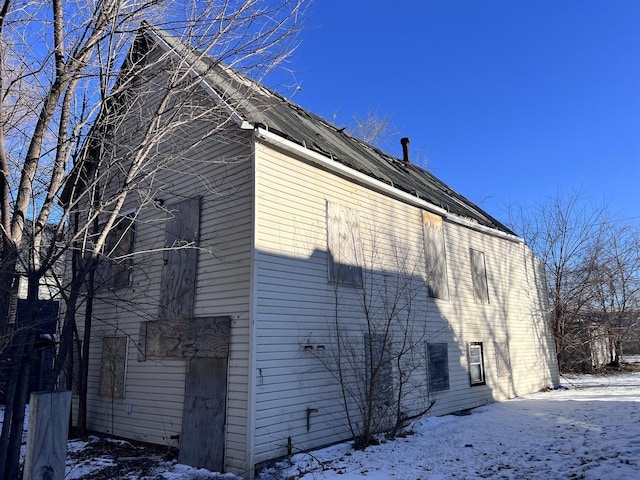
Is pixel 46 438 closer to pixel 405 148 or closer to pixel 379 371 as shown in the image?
pixel 379 371

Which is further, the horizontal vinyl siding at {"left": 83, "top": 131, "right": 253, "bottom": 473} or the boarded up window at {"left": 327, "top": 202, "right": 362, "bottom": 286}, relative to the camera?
the boarded up window at {"left": 327, "top": 202, "right": 362, "bottom": 286}

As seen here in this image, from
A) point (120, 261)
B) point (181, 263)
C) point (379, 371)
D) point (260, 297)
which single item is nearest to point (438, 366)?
point (379, 371)

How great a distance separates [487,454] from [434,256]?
17.7ft

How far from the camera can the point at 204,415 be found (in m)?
7.48

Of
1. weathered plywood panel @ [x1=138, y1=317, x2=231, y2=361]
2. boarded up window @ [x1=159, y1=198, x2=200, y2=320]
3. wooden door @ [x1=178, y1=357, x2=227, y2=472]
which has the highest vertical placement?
boarded up window @ [x1=159, y1=198, x2=200, y2=320]

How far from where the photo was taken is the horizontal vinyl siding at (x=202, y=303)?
730 centimetres

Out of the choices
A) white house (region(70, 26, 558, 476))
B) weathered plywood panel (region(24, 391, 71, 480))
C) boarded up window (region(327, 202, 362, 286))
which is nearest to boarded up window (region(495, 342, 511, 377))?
white house (region(70, 26, 558, 476))

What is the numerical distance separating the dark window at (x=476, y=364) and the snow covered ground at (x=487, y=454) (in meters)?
1.78

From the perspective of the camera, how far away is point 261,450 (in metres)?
6.90

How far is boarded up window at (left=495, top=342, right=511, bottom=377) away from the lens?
13.7 meters

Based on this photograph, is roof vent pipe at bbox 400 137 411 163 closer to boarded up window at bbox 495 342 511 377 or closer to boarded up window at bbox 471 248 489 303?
boarded up window at bbox 471 248 489 303

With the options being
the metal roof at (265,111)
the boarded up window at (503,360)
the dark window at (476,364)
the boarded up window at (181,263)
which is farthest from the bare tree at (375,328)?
the boarded up window at (503,360)

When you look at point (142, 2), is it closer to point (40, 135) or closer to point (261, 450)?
point (40, 135)

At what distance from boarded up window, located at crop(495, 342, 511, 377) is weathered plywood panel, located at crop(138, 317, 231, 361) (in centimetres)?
932
